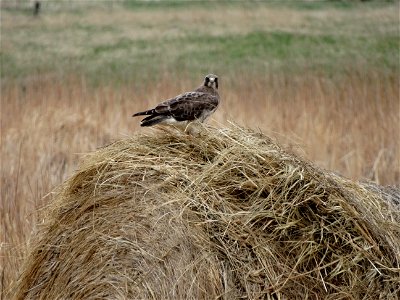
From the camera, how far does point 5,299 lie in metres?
5.90

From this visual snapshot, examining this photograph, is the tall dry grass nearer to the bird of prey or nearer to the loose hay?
the bird of prey

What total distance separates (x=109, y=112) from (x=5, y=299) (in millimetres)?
6548

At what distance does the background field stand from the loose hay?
0.41m

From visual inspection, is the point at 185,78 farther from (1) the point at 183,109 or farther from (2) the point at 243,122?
(1) the point at 183,109

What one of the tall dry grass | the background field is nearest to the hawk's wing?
the background field

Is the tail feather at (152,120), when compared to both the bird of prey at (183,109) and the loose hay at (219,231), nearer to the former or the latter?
the bird of prey at (183,109)

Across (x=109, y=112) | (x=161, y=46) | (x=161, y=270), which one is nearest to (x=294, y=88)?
(x=109, y=112)

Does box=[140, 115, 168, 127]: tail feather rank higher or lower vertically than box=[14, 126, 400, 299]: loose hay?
higher

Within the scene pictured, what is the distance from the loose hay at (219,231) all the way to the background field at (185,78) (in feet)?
1.35

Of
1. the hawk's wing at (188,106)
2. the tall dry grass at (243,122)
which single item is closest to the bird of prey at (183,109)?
the hawk's wing at (188,106)

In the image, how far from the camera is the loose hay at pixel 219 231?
15.2 feet

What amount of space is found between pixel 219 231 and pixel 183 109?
4.20 feet

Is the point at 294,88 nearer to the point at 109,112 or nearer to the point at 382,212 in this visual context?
the point at 109,112

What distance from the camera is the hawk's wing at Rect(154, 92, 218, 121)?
573 cm
